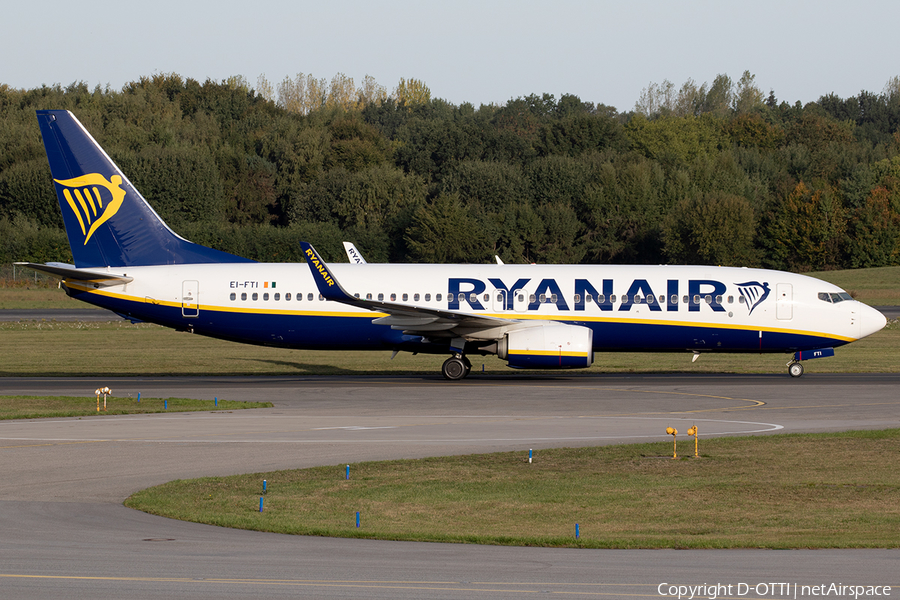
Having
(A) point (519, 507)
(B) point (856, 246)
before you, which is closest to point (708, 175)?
(B) point (856, 246)

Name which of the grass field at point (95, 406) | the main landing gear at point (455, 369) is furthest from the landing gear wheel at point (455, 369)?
the grass field at point (95, 406)

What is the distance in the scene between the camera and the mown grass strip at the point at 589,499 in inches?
529

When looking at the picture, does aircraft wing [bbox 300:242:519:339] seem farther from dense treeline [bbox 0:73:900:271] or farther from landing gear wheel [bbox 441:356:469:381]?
dense treeline [bbox 0:73:900:271]

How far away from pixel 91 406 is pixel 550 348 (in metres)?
14.1

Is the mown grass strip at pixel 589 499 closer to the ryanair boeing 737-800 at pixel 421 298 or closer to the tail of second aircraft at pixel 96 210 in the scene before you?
the ryanair boeing 737-800 at pixel 421 298

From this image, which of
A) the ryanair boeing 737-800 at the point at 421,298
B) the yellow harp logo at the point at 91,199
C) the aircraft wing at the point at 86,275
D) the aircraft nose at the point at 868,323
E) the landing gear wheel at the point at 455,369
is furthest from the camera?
the yellow harp logo at the point at 91,199

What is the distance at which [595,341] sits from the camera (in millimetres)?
34188

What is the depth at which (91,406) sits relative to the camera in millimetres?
26922

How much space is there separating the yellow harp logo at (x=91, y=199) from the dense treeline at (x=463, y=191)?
180ft

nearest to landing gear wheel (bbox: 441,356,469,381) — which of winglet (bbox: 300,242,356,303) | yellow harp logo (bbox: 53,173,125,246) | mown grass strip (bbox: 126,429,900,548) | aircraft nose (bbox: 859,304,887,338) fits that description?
winglet (bbox: 300,242,356,303)

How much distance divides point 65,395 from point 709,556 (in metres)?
22.5

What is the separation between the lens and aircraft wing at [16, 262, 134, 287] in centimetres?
3350

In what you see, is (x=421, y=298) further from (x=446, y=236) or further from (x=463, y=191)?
(x=463, y=191)

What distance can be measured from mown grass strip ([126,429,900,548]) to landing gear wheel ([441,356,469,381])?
47.1 ft
